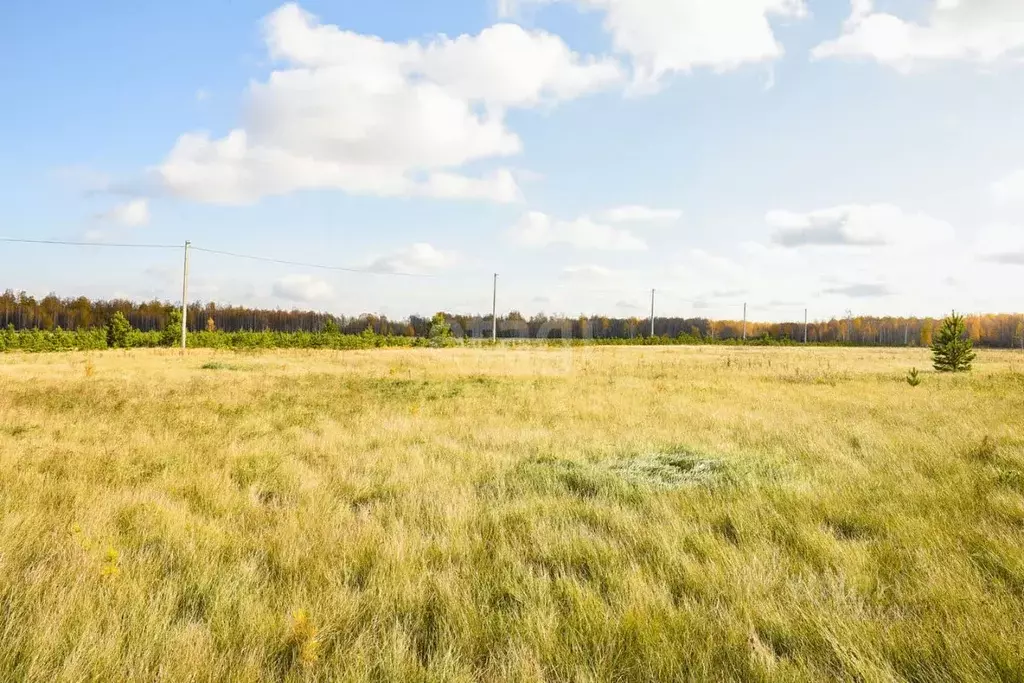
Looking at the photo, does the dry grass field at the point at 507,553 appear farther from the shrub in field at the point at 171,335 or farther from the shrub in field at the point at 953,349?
the shrub in field at the point at 171,335

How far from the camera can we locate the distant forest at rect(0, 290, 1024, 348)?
82.2 m

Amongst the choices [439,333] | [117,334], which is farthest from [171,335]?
[439,333]

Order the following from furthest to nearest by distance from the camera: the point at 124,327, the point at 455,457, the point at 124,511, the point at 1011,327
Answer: the point at 1011,327 < the point at 124,327 < the point at 455,457 < the point at 124,511

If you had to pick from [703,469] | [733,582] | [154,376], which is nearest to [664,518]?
[733,582]

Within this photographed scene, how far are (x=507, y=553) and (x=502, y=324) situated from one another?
243 feet

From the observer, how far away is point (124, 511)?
4738 mm

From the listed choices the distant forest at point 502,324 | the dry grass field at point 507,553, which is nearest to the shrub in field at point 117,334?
the distant forest at point 502,324

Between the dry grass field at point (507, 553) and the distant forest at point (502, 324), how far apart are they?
61.5m

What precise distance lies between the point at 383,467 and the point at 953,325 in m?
24.8

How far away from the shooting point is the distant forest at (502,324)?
8219 cm

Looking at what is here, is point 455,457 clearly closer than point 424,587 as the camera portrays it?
No

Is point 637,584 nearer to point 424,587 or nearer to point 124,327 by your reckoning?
point 424,587

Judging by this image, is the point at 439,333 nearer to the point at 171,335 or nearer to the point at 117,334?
the point at 171,335

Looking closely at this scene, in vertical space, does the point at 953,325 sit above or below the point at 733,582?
above
